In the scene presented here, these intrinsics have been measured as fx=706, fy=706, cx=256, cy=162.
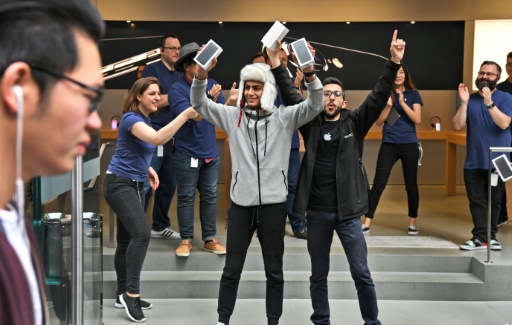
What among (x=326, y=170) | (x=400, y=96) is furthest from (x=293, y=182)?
(x=326, y=170)

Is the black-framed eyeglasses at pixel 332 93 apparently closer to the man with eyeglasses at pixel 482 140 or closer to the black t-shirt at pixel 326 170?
the black t-shirt at pixel 326 170

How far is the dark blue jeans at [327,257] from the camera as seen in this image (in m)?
3.83

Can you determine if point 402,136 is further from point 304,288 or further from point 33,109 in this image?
point 33,109

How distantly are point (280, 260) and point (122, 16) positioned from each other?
6.23 m

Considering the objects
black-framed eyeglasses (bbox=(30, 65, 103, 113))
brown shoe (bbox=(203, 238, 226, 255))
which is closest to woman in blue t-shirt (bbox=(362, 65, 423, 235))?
brown shoe (bbox=(203, 238, 226, 255))

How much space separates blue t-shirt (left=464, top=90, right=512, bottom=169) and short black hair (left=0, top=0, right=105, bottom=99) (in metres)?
4.91

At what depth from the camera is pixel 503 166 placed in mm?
4902

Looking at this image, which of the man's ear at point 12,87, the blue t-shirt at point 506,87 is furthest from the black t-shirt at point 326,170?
the man's ear at point 12,87

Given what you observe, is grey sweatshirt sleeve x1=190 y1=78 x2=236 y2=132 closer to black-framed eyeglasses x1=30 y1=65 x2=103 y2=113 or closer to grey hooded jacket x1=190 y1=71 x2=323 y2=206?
grey hooded jacket x1=190 y1=71 x2=323 y2=206

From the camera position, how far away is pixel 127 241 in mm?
4367

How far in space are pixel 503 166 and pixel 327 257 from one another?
1.70 metres

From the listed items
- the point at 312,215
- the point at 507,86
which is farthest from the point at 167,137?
the point at 507,86

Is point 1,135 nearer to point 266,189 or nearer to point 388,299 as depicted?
point 266,189

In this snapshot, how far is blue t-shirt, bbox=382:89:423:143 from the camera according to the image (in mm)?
5836
